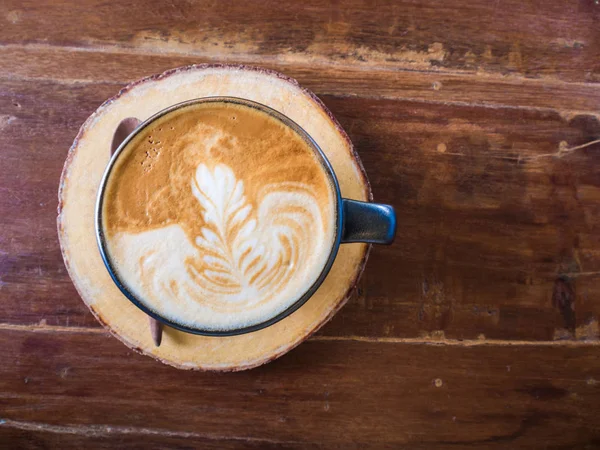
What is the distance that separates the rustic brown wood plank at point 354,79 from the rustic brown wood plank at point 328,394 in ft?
1.78

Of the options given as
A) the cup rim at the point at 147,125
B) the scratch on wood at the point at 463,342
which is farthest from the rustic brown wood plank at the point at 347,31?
the scratch on wood at the point at 463,342

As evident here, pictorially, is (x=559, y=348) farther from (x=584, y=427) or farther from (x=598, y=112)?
(x=598, y=112)

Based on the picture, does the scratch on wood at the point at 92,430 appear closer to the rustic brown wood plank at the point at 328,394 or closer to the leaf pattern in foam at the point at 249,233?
the rustic brown wood plank at the point at 328,394

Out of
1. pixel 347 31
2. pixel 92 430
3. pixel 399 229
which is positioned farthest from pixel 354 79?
pixel 92 430

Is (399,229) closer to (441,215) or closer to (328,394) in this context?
(441,215)

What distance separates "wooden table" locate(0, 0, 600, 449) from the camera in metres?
0.99

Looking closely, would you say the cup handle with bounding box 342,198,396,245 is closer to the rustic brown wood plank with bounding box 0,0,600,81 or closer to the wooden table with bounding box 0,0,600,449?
the wooden table with bounding box 0,0,600,449

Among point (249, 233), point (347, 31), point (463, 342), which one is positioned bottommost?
point (463, 342)

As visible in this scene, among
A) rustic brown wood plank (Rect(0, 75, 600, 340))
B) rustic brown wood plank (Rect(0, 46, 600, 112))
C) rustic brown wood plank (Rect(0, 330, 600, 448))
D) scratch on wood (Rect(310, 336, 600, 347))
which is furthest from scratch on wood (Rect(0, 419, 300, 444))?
rustic brown wood plank (Rect(0, 46, 600, 112))

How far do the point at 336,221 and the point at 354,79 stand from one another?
17.1 inches

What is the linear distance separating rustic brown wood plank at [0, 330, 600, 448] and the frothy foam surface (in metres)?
0.35

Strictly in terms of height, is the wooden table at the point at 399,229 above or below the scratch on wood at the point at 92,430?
above

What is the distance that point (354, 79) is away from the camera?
102 cm

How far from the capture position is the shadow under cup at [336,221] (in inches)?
28.1
